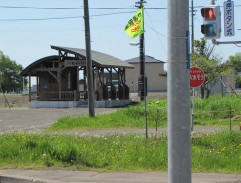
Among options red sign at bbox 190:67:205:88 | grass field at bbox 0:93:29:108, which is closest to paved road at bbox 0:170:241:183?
red sign at bbox 190:67:205:88

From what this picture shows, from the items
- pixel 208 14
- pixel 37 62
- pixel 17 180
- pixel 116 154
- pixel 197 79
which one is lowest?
A: pixel 17 180

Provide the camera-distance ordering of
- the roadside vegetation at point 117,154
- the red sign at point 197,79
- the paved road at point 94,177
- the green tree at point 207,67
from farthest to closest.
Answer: the green tree at point 207,67 → the red sign at point 197,79 → the roadside vegetation at point 117,154 → the paved road at point 94,177

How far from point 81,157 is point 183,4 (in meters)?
6.26

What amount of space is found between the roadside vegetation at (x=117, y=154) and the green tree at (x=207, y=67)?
20981mm

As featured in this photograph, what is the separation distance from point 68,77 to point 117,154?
1188 inches

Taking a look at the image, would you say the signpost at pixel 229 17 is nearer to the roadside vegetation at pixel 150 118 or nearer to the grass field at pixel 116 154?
the grass field at pixel 116 154

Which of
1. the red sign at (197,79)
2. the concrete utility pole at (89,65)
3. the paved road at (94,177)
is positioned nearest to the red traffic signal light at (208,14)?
the paved road at (94,177)

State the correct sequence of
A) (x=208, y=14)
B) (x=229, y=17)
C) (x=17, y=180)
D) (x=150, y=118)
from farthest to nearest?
1. (x=150, y=118)
2. (x=229, y=17)
3. (x=17, y=180)
4. (x=208, y=14)

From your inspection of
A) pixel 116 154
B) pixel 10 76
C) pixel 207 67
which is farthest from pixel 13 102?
pixel 10 76

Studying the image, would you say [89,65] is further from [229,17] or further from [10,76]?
[10,76]

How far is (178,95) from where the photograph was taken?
Answer: 6.81 m

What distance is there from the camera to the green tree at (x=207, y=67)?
1439 inches

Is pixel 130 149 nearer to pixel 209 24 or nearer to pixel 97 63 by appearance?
pixel 209 24

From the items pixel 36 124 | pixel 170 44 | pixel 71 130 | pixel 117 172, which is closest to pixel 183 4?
pixel 170 44
